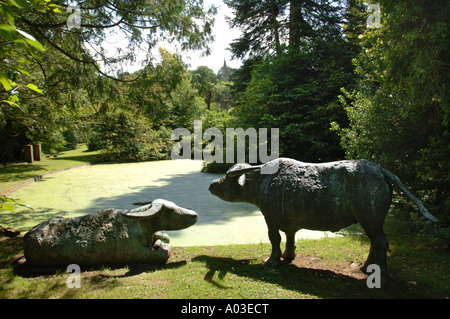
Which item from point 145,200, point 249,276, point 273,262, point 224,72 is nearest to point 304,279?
point 273,262

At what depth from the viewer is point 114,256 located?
4.93 metres

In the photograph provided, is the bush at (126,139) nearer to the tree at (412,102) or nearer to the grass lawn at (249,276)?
the grass lawn at (249,276)

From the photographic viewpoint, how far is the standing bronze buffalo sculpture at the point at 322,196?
150 inches

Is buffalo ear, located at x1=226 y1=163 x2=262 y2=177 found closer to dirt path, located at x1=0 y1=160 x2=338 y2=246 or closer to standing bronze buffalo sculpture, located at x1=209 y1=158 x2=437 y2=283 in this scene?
standing bronze buffalo sculpture, located at x1=209 y1=158 x2=437 y2=283

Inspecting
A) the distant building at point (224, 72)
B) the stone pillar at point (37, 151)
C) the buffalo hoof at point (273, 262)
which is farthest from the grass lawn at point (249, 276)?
the distant building at point (224, 72)

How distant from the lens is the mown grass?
12.4ft

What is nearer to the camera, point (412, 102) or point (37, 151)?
point (412, 102)

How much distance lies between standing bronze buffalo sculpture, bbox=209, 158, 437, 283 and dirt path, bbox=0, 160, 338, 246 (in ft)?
6.52

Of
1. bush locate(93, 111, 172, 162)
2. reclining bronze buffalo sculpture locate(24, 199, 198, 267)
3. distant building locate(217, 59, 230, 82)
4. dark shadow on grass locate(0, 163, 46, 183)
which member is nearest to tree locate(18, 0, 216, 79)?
reclining bronze buffalo sculpture locate(24, 199, 198, 267)

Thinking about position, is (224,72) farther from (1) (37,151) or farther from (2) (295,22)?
(1) (37,151)

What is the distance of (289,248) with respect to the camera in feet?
15.8

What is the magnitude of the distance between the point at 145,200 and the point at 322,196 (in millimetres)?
6989
